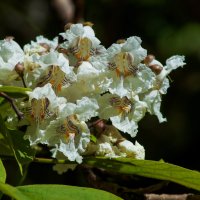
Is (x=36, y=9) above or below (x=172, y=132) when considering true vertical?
above

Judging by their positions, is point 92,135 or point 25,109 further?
point 92,135

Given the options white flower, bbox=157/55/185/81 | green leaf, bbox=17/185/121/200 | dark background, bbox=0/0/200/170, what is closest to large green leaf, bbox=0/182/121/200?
green leaf, bbox=17/185/121/200

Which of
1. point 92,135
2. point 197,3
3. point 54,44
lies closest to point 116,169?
point 92,135

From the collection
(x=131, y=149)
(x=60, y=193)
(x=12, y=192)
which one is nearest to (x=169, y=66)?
(x=131, y=149)

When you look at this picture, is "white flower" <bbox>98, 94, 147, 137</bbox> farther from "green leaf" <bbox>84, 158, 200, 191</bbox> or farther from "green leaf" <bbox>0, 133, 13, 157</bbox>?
"green leaf" <bbox>0, 133, 13, 157</bbox>

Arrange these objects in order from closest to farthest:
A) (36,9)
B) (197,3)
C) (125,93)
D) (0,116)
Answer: (0,116) → (125,93) → (197,3) → (36,9)

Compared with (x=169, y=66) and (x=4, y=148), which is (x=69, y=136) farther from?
(x=169, y=66)

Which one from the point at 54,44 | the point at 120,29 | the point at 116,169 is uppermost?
the point at 120,29

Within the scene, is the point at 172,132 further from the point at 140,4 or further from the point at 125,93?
the point at 125,93
